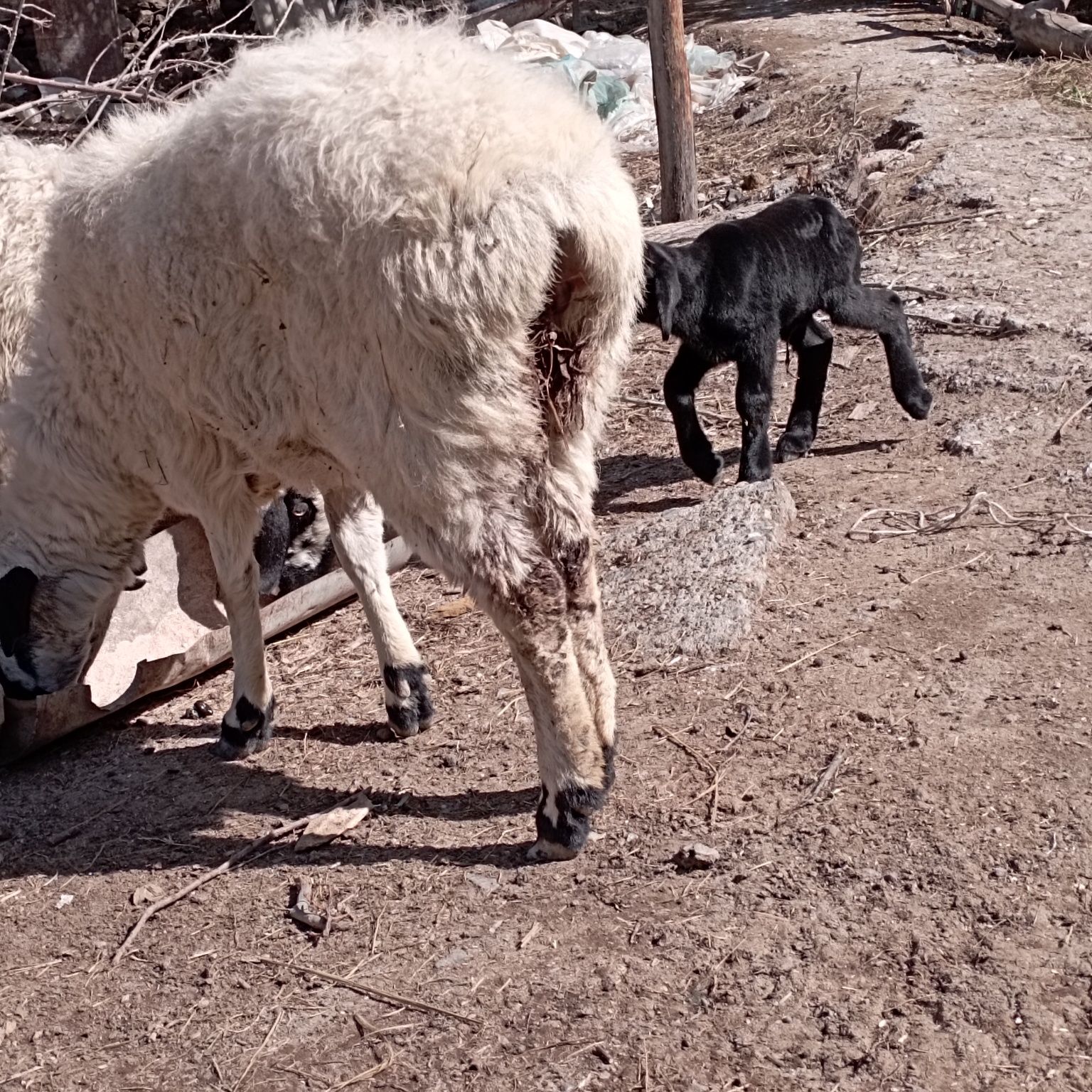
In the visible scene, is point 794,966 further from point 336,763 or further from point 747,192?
point 747,192

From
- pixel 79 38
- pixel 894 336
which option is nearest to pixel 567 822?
pixel 894 336

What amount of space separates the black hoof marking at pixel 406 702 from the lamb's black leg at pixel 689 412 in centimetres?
173

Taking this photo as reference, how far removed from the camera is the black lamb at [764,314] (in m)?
5.21

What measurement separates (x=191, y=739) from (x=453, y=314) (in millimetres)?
2370

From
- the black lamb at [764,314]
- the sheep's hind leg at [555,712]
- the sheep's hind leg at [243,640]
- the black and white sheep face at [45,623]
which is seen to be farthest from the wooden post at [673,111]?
the sheep's hind leg at [555,712]

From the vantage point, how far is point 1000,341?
245 inches

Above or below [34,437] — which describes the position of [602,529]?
below

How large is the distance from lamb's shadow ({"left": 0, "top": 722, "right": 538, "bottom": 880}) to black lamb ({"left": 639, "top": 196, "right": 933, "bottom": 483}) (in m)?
2.06

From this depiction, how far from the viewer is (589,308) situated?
3303mm

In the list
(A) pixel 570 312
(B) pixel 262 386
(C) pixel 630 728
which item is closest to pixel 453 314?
(A) pixel 570 312

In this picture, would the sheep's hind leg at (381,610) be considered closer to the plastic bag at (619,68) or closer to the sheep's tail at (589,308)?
the sheep's tail at (589,308)

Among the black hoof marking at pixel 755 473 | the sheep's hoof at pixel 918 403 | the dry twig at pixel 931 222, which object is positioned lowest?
the black hoof marking at pixel 755 473

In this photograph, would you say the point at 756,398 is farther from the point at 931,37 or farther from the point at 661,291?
the point at 931,37

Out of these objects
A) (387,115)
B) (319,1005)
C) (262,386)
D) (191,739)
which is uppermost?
(387,115)
